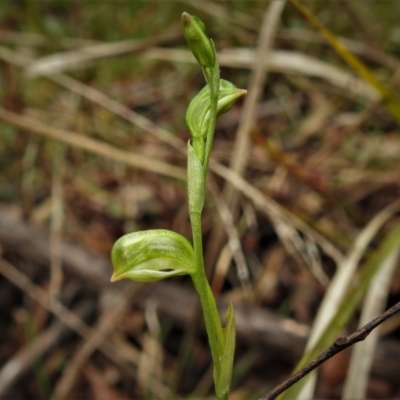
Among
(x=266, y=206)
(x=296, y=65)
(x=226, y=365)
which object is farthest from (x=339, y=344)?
(x=296, y=65)

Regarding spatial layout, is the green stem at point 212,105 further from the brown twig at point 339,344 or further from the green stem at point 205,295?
the brown twig at point 339,344

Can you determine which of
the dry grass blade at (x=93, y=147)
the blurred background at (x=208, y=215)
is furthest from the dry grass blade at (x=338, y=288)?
the dry grass blade at (x=93, y=147)

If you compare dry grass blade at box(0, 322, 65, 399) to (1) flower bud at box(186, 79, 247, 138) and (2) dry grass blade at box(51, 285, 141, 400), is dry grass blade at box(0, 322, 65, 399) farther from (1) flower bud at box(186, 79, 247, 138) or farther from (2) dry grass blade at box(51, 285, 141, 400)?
(1) flower bud at box(186, 79, 247, 138)

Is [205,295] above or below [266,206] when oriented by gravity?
below

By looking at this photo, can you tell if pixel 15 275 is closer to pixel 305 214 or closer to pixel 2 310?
pixel 2 310

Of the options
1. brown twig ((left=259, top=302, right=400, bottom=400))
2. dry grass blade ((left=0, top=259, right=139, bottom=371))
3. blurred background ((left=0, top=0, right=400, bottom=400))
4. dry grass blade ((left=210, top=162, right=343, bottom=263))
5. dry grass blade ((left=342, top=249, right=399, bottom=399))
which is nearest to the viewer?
brown twig ((left=259, top=302, right=400, bottom=400))

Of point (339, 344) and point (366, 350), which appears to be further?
point (366, 350)

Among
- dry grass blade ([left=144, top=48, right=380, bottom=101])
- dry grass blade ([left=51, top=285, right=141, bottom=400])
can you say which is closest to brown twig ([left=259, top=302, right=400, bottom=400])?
dry grass blade ([left=51, top=285, right=141, bottom=400])

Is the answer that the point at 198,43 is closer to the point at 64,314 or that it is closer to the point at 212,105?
the point at 212,105
